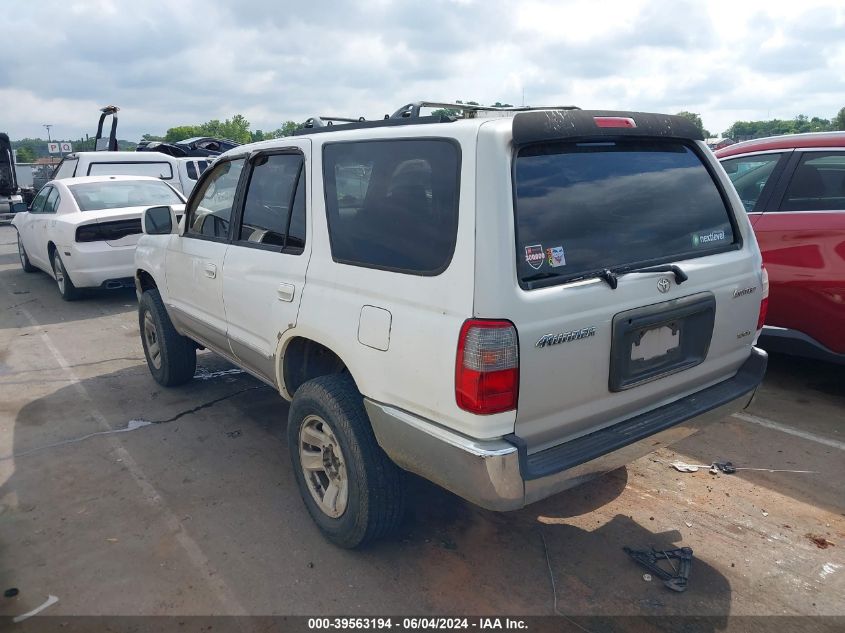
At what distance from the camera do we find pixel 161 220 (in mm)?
4867

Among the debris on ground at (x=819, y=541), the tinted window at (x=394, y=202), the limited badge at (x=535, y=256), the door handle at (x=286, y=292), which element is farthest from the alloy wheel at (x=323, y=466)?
the debris on ground at (x=819, y=541)

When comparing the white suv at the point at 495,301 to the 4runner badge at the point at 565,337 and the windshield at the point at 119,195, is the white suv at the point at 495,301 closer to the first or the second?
the 4runner badge at the point at 565,337

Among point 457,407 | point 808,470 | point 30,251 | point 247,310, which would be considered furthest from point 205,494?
point 30,251

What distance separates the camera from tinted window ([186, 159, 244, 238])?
4.16 meters

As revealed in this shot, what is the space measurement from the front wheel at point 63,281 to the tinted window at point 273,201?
591cm

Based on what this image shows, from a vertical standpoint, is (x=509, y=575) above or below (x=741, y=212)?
below

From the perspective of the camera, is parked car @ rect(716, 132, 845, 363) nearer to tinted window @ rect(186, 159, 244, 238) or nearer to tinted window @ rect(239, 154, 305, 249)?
tinted window @ rect(239, 154, 305, 249)

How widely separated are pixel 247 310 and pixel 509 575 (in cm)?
203

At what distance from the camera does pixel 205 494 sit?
3.76m

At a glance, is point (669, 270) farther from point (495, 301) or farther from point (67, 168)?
point (67, 168)

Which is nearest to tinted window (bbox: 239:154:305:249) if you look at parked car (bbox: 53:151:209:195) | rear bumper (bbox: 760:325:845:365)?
rear bumper (bbox: 760:325:845:365)

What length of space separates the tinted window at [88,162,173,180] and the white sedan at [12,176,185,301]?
1884mm

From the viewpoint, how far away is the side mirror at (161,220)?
4.83 m

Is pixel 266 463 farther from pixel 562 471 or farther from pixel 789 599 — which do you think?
pixel 789 599
